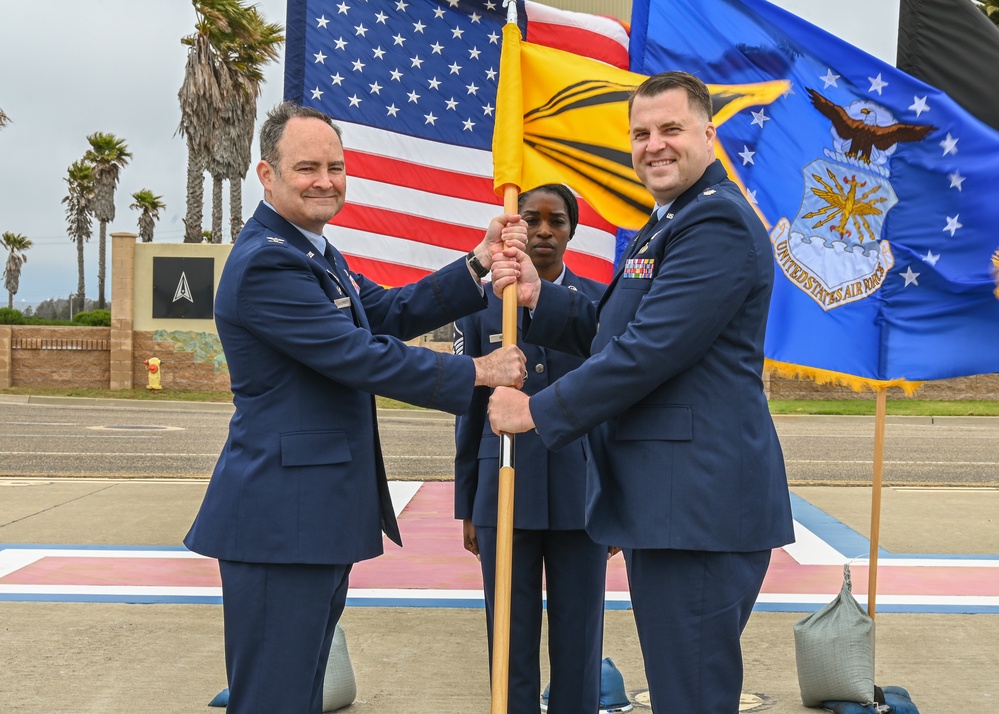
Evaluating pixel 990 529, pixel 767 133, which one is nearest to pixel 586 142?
pixel 767 133

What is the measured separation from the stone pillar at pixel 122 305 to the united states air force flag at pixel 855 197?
24.4m

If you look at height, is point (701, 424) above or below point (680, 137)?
below

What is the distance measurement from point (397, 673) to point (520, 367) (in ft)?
6.54

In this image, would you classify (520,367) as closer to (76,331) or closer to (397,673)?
(397,673)

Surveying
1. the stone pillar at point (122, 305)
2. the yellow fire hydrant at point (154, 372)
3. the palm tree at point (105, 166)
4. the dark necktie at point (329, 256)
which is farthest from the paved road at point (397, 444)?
the palm tree at point (105, 166)

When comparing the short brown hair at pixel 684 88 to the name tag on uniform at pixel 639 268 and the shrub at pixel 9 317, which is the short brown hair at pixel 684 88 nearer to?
the name tag on uniform at pixel 639 268

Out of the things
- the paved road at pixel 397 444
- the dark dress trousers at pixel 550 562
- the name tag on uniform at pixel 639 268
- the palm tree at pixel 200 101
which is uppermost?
the palm tree at pixel 200 101

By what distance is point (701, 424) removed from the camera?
2703mm

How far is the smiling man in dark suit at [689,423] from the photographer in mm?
2664

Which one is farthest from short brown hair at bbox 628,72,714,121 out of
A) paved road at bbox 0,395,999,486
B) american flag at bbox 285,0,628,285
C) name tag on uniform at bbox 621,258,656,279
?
paved road at bbox 0,395,999,486

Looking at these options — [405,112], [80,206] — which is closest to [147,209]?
[80,206]

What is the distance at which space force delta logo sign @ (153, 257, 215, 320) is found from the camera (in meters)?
26.5

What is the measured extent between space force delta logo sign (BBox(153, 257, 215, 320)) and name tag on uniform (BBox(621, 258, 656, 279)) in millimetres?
24789

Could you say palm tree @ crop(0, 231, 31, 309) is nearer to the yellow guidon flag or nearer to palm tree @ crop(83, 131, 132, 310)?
palm tree @ crop(83, 131, 132, 310)
